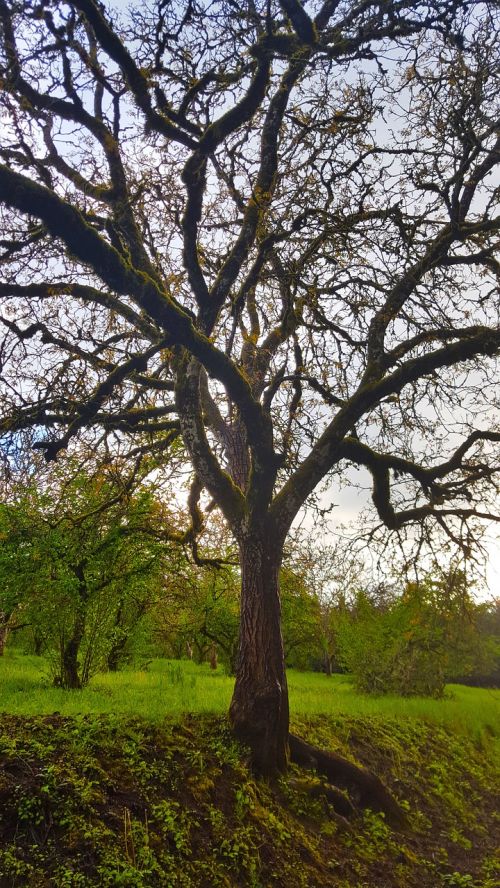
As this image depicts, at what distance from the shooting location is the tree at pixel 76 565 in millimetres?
9250

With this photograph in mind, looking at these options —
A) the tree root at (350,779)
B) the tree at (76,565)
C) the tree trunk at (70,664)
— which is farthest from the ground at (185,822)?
the tree trunk at (70,664)

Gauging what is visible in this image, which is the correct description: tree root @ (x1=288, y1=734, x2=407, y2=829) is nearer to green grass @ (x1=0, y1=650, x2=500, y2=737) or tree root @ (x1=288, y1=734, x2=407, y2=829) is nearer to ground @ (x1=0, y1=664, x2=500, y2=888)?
ground @ (x1=0, y1=664, x2=500, y2=888)

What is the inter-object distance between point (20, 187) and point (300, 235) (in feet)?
13.7

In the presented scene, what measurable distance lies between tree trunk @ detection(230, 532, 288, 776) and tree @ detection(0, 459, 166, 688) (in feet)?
9.48

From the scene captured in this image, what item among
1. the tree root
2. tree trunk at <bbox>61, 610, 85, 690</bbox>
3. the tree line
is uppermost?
the tree line

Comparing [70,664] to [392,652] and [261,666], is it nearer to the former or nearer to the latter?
[261,666]

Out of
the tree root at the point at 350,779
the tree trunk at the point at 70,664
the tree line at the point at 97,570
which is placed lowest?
the tree root at the point at 350,779

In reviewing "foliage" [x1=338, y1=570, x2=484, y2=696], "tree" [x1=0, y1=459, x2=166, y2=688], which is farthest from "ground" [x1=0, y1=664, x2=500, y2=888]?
"foliage" [x1=338, y1=570, x2=484, y2=696]

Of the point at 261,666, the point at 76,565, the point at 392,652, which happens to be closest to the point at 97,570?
the point at 76,565

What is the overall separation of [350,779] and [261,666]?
2452 millimetres

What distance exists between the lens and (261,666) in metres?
6.91

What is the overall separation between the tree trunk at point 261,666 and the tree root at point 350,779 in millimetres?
558

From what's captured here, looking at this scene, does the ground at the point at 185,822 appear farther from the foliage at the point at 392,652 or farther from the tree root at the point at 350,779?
the foliage at the point at 392,652

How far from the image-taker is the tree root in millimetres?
7289
